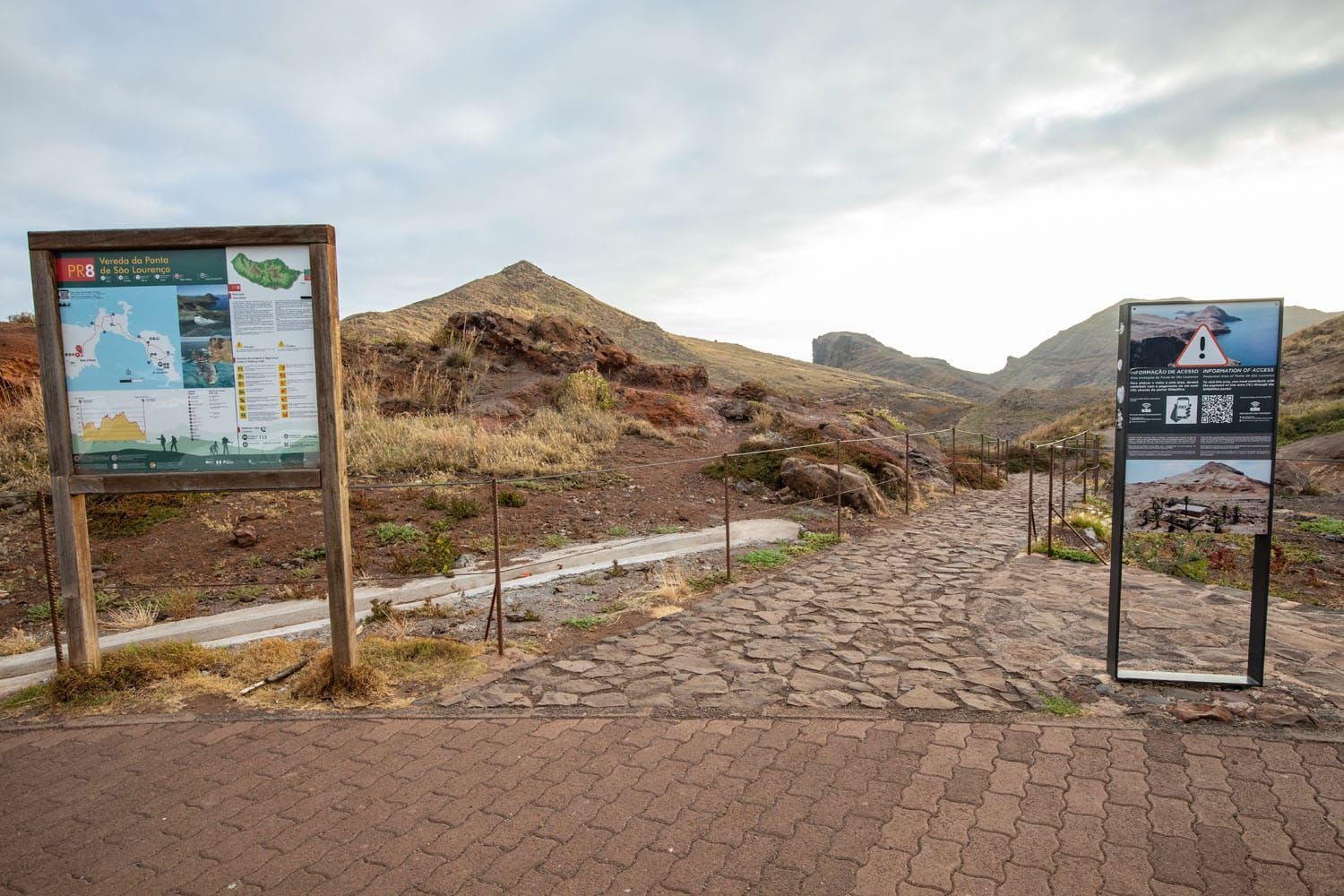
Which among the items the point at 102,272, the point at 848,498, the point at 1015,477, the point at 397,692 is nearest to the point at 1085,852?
the point at 397,692

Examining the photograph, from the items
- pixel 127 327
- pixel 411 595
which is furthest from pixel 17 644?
pixel 127 327

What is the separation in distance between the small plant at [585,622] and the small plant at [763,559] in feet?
7.71

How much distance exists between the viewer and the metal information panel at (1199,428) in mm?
4340

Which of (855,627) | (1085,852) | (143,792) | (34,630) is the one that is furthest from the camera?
(34,630)

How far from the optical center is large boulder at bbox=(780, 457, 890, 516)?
11242 millimetres

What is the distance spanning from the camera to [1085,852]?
9.45ft

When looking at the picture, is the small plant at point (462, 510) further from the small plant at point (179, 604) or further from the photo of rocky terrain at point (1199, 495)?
the photo of rocky terrain at point (1199, 495)

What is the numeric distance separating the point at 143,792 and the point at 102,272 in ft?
10.2

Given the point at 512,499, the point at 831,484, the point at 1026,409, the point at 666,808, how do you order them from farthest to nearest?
the point at 1026,409 < the point at 831,484 < the point at 512,499 < the point at 666,808

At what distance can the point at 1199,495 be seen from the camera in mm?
4523

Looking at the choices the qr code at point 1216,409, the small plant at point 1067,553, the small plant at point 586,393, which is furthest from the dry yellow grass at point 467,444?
the qr code at point 1216,409

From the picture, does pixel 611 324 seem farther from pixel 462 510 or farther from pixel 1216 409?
pixel 1216 409

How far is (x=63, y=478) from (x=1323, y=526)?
48.3 ft

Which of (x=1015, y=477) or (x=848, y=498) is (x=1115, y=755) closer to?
(x=848, y=498)
